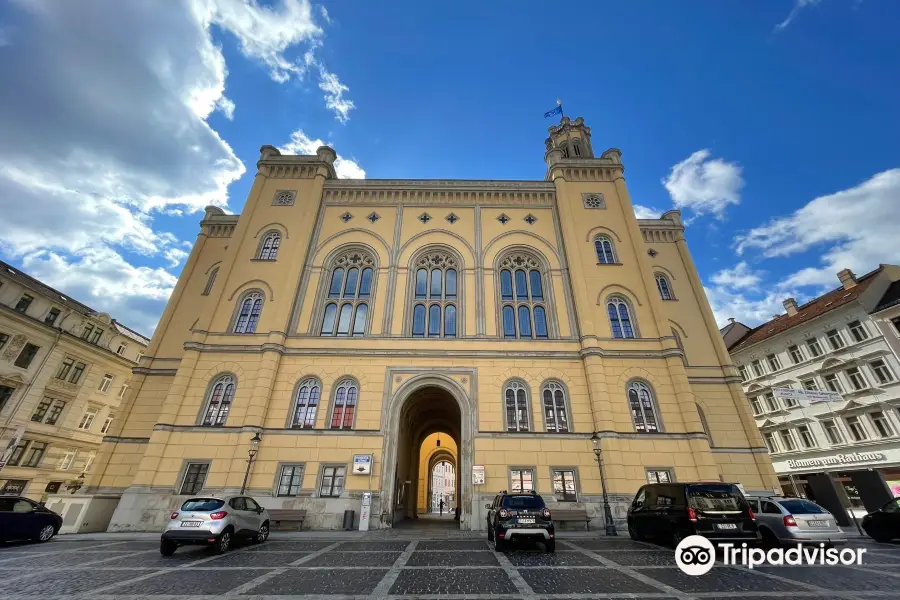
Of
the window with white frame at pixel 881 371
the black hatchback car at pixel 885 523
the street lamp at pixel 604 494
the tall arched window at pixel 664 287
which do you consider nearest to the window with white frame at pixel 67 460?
the street lamp at pixel 604 494

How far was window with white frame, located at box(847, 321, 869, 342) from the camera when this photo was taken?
1043 inches

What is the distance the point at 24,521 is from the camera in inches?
513

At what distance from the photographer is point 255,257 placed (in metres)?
23.7

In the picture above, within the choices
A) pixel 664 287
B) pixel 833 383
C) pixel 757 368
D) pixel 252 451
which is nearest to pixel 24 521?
pixel 252 451

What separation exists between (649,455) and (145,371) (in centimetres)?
2808

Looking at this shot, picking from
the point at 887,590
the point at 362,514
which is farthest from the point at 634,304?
the point at 362,514

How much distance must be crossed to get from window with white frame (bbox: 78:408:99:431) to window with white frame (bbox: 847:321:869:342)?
63727 mm

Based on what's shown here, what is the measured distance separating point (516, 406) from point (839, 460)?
26.7 m

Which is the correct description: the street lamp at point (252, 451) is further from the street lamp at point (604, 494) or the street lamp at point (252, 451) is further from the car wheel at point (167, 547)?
the street lamp at point (604, 494)

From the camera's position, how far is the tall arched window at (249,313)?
21.6 meters

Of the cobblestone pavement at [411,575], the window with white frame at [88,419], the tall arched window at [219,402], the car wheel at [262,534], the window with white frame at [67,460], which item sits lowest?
the cobblestone pavement at [411,575]

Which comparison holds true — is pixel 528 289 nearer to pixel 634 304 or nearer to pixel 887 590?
pixel 634 304

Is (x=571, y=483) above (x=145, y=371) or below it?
below

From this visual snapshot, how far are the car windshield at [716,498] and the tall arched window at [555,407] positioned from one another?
850 cm
